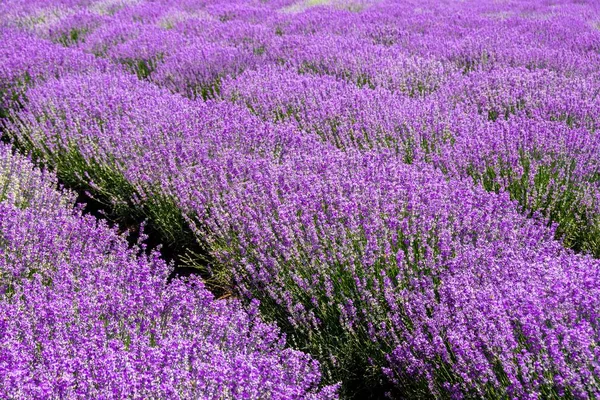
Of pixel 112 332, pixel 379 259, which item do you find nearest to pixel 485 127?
pixel 379 259

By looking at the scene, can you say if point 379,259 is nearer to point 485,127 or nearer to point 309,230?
point 309,230

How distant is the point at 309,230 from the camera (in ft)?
8.16

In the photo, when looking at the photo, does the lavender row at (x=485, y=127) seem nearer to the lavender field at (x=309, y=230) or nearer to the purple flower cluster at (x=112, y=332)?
the lavender field at (x=309, y=230)

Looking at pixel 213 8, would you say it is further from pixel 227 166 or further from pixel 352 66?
pixel 227 166

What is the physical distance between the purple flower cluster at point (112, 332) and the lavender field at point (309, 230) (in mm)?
11

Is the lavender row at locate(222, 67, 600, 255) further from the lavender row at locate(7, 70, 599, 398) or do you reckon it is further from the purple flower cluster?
the purple flower cluster

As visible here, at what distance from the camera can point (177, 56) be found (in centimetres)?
625

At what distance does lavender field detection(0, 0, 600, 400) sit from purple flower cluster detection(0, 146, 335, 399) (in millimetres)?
11

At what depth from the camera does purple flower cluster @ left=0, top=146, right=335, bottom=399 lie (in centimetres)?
161

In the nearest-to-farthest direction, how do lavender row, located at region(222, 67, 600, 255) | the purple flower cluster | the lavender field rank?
the purple flower cluster, the lavender field, lavender row, located at region(222, 67, 600, 255)

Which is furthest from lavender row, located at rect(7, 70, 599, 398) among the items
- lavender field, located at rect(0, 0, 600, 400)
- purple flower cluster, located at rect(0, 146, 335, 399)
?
purple flower cluster, located at rect(0, 146, 335, 399)

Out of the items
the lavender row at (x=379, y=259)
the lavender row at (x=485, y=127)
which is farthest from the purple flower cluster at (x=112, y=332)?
the lavender row at (x=485, y=127)

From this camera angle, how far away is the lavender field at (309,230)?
5.79ft

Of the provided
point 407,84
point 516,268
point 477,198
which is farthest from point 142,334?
point 407,84
